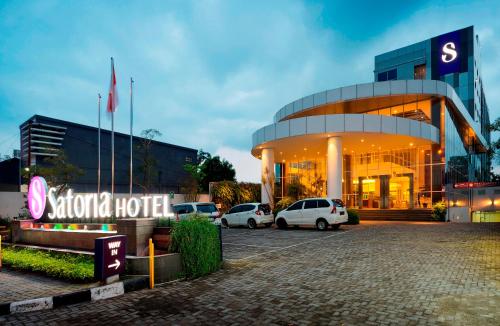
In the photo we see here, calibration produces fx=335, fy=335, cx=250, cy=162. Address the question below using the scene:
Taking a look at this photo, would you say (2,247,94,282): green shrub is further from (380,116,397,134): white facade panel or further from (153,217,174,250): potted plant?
(380,116,397,134): white facade panel

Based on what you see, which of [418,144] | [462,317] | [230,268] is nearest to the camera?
[462,317]

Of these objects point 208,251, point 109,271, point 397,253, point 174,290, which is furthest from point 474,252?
point 109,271

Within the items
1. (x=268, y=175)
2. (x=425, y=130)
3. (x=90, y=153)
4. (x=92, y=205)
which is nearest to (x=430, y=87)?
(x=425, y=130)

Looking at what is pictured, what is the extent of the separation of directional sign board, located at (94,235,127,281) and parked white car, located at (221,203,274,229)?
1337cm

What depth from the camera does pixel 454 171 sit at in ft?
98.7

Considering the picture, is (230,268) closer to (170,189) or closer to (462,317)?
(462,317)

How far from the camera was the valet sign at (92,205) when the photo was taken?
30.5 ft

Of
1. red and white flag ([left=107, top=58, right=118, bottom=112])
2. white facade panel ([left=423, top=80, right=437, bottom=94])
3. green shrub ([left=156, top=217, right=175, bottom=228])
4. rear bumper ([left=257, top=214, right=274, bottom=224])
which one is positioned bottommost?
rear bumper ([left=257, top=214, right=274, bottom=224])

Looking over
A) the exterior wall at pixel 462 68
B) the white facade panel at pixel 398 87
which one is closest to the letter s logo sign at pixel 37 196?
the white facade panel at pixel 398 87

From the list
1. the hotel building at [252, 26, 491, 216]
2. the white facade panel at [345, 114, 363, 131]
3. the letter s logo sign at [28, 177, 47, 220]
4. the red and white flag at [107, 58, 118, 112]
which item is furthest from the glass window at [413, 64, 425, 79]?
the letter s logo sign at [28, 177, 47, 220]

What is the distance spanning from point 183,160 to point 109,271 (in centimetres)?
4383

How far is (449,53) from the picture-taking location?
3981cm

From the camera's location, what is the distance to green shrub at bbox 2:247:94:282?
7309mm

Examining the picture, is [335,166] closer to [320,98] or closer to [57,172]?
[320,98]
